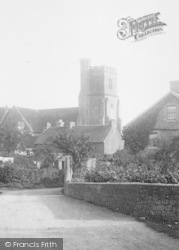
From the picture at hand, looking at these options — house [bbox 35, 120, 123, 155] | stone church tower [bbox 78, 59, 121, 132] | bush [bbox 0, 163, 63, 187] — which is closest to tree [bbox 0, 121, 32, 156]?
house [bbox 35, 120, 123, 155]

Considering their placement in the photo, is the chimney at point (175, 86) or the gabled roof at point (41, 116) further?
the gabled roof at point (41, 116)

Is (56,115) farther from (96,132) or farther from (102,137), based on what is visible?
(102,137)

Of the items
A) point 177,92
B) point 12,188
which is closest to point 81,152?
point 12,188

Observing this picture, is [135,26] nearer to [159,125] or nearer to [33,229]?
[33,229]

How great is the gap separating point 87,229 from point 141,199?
2575 millimetres

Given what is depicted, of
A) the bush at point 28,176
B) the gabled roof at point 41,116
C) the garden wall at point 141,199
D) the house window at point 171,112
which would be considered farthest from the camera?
the gabled roof at point 41,116

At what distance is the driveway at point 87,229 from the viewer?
27.0ft

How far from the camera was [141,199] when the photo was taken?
12125 mm

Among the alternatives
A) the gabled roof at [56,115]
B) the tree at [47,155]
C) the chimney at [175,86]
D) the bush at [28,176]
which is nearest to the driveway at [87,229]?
the bush at [28,176]

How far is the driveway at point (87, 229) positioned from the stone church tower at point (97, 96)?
64314 millimetres

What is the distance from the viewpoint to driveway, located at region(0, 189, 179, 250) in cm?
823

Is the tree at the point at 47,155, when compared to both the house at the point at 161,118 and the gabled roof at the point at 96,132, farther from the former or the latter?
the house at the point at 161,118

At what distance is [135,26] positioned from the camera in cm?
1221

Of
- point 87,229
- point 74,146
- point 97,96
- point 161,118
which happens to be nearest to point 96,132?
point 74,146
